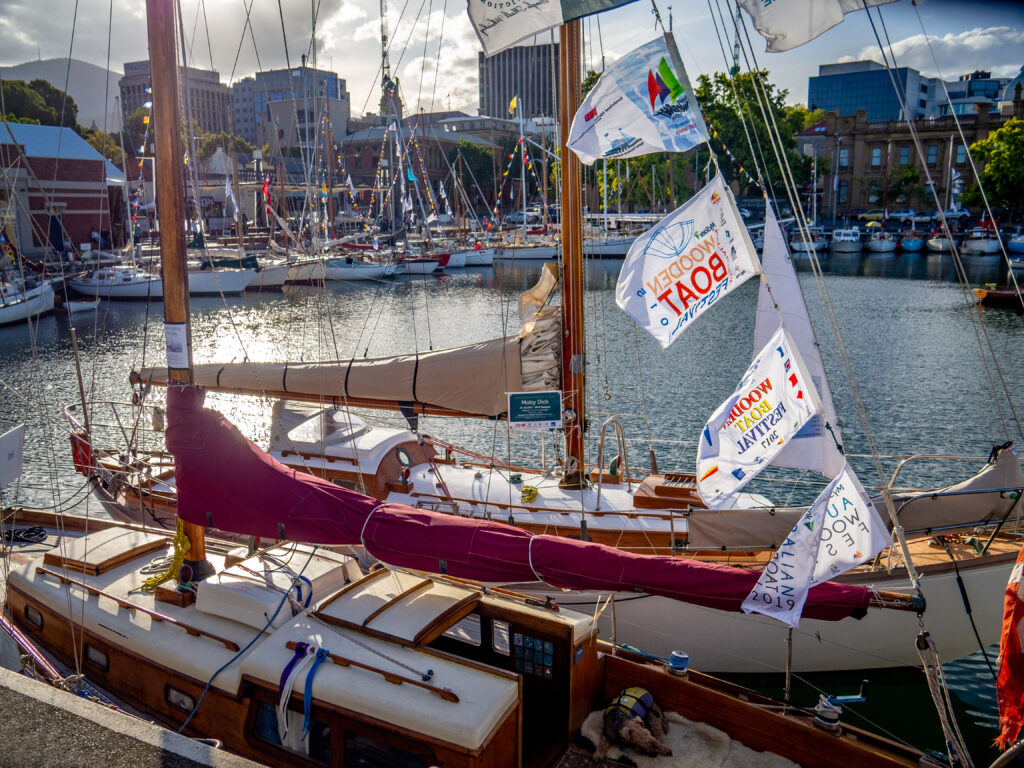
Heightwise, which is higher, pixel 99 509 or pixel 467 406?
pixel 467 406

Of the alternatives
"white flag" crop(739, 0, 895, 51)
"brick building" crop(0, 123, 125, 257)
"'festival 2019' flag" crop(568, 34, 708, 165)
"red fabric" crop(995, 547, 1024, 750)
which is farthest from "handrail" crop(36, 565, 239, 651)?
"brick building" crop(0, 123, 125, 257)

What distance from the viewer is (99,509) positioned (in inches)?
783

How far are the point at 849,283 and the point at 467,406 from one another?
54.9 metres

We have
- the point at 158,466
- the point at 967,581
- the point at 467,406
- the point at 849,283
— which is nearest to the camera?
the point at 967,581

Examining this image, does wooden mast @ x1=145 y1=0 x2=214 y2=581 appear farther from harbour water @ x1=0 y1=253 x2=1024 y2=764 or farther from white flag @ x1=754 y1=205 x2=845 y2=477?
white flag @ x1=754 y1=205 x2=845 y2=477

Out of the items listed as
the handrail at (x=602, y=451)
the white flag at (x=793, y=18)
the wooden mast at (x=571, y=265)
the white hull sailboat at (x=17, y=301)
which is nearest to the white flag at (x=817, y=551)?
the white flag at (x=793, y=18)

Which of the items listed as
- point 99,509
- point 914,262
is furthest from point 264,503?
point 914,262

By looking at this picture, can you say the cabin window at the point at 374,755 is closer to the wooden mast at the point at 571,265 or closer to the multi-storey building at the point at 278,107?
the wooden mast at the point at 571,265

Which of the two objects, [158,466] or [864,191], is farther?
[864,191]

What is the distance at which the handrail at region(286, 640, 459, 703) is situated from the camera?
6637 millimetres

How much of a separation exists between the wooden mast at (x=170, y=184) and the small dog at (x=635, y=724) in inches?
223

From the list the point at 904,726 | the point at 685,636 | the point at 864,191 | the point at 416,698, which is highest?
the point at 864,191

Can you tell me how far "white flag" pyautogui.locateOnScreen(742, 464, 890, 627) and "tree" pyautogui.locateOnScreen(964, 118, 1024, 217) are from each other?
79.6m

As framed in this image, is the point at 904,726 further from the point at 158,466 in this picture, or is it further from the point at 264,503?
the point at 158,466
